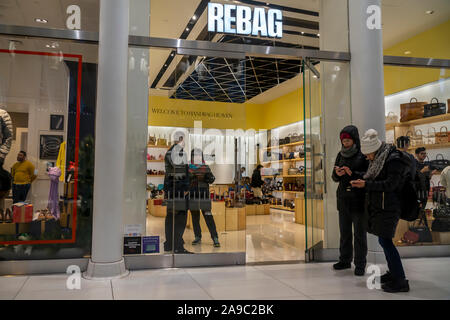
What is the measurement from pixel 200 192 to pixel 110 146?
1237mm

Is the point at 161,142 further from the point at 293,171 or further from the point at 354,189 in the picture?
the point at 293,171

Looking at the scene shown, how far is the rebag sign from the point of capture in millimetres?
4574

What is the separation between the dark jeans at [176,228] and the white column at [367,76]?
7.67ft

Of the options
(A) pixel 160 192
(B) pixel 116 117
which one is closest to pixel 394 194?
(A) pixel 160 192

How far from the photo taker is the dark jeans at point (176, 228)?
13.4 feet

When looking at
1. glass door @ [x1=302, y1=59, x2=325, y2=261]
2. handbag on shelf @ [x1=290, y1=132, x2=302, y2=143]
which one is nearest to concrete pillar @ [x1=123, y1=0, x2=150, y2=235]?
glass door @ [x1=302, y1=59, x2=325, y2=261]

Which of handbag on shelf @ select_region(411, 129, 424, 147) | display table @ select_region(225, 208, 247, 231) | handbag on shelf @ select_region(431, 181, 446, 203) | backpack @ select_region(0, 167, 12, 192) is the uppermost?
handbag on shelf @ select_region(411, 129, 424, 147)

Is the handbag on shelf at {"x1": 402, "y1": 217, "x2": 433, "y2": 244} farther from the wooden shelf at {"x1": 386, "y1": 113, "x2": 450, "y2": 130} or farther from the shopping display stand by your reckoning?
the wooden shelf at {"x1": 386, "y1": 113, "x2": 450, "y2": 130}

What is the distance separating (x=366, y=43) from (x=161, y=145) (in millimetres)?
2989

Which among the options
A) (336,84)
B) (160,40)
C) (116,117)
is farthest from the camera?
(336,84)

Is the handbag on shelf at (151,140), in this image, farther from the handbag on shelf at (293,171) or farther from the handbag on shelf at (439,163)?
the handbag on shelf at (293,171)

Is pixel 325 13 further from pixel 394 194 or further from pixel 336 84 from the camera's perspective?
pixel 394 194

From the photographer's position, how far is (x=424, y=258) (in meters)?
4.59

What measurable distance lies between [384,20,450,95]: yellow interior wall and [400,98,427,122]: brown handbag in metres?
0.26
